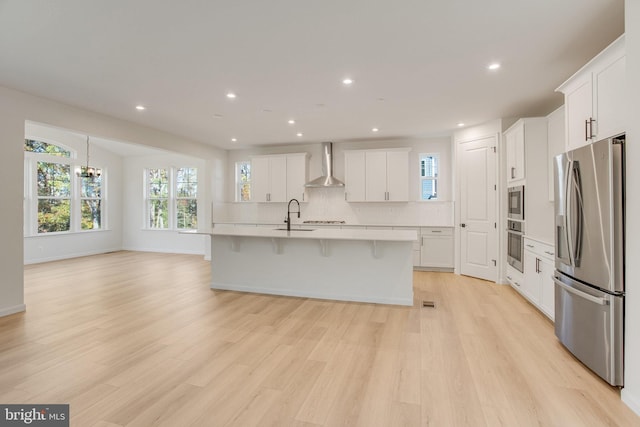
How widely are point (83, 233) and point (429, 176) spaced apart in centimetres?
838

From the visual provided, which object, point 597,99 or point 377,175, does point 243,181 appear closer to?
point 377,175

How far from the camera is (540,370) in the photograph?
2.46m

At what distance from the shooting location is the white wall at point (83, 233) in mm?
7019

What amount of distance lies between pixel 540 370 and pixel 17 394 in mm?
3681

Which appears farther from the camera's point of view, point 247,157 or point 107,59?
point 247,157

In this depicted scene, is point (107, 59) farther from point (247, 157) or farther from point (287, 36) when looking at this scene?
point (247, 157)

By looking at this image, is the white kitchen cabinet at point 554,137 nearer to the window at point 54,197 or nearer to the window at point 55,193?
the window at point 55,193

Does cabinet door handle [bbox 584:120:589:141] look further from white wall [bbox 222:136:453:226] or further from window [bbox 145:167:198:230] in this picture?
window [bbox 145:167:198:230]

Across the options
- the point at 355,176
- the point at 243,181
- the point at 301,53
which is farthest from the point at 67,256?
the point at 301,53

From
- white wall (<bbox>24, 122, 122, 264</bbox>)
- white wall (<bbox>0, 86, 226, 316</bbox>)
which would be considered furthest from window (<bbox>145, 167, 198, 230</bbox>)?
white wall (<bbox>0, 86, 226, 316</bbox>)

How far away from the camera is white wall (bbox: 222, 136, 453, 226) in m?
6.64

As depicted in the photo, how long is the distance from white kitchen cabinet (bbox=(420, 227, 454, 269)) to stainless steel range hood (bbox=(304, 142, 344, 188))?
202 cm

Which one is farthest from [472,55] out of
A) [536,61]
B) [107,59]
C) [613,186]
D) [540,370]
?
[107,59]

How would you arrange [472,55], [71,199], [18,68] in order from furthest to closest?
[71,199], [18,68], [472,55]
